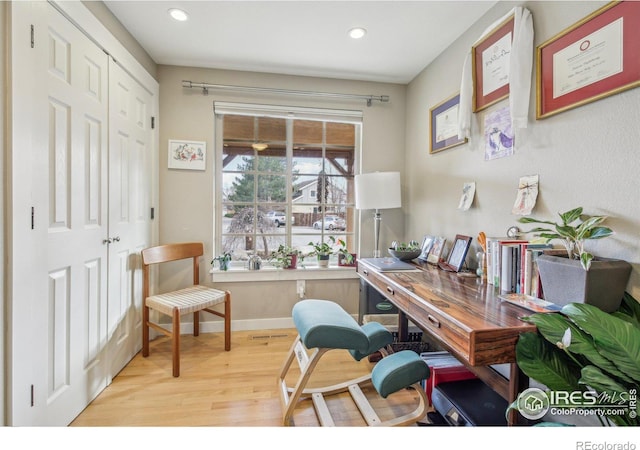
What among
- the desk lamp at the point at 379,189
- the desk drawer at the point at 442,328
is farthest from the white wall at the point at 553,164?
the desk drawer at the point at 442,328

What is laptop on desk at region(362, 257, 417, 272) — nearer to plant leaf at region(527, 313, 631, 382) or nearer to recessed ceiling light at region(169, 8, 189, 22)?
plant leaf at region(527, 313, 631, 382)

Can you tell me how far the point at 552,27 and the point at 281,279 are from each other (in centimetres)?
243

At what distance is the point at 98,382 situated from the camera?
173 centimetres

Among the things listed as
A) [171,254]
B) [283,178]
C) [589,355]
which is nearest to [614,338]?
[589,355]

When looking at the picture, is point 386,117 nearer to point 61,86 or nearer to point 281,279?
point 281,279

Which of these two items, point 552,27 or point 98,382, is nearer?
point 552,27

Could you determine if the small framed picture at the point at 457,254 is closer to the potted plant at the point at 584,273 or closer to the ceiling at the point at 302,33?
the potted plant at the point at 584,273

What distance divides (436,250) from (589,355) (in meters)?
1.33

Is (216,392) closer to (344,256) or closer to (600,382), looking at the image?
(344,256)

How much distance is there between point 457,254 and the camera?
1871 millimetres

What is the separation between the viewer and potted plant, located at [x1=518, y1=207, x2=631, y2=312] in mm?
992
